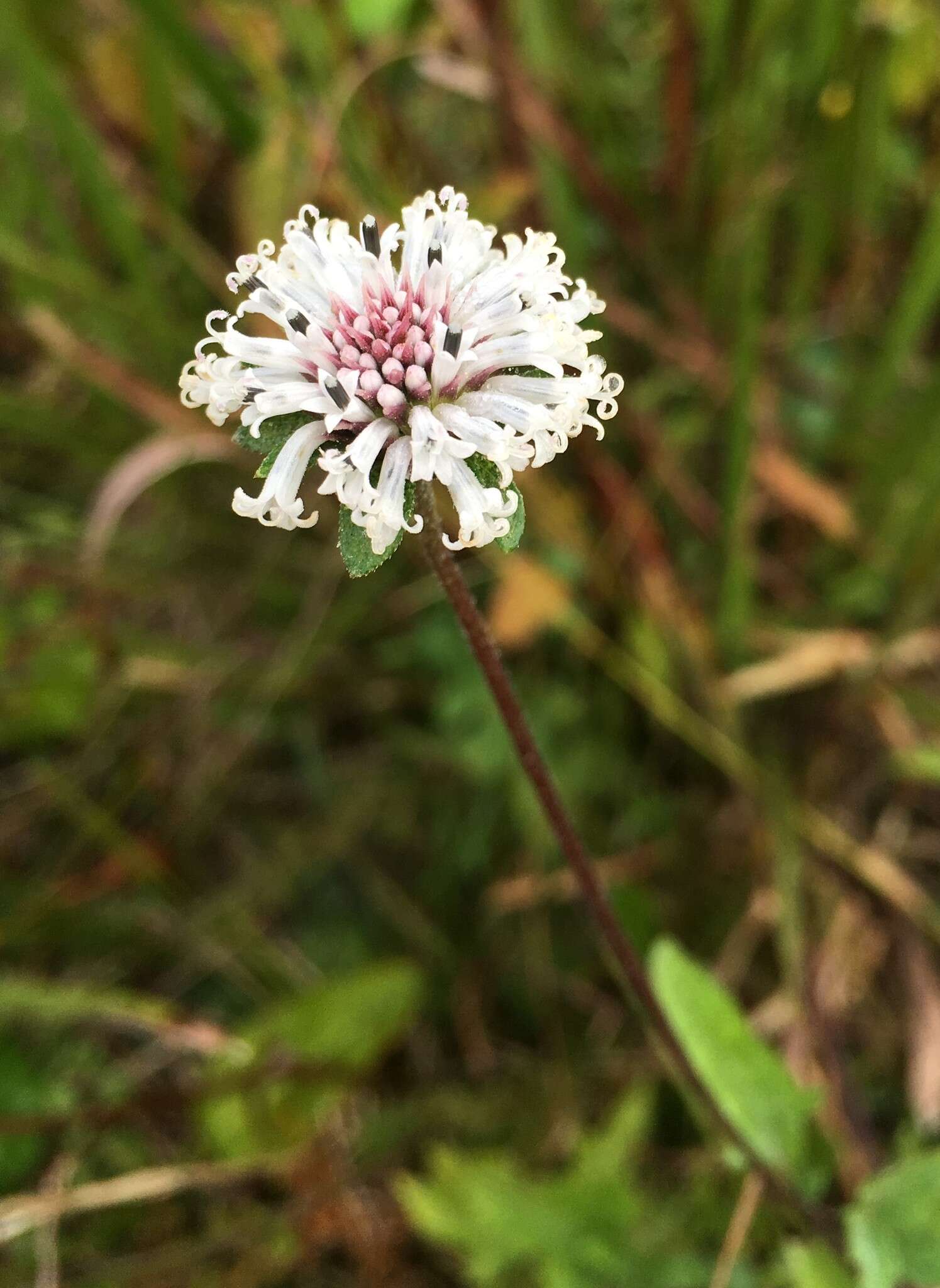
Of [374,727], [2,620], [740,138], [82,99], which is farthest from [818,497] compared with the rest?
[82,99]

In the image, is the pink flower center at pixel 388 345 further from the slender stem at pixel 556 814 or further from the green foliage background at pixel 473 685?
the green foliage background at pixel 473 685

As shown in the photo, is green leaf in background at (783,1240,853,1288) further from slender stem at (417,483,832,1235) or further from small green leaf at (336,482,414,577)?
small green leaf at (336,482,414,577)

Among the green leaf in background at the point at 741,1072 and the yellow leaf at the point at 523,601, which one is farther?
the yellow leaf at the point at 523,601

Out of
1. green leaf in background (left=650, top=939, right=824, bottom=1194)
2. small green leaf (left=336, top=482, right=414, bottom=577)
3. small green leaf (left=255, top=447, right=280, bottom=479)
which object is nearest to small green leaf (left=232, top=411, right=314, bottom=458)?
small green leaf (left=255, top=447, right=280, bottom=479)

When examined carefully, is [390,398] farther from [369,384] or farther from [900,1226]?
[900,1226]

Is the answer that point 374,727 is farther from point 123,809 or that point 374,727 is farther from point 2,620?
point 2,620

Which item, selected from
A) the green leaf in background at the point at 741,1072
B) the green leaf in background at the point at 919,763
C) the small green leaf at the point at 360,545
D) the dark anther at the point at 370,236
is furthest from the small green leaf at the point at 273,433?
the green leaf in background at the point at 919,763

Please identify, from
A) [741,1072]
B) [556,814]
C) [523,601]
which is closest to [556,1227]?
[741,1072]
